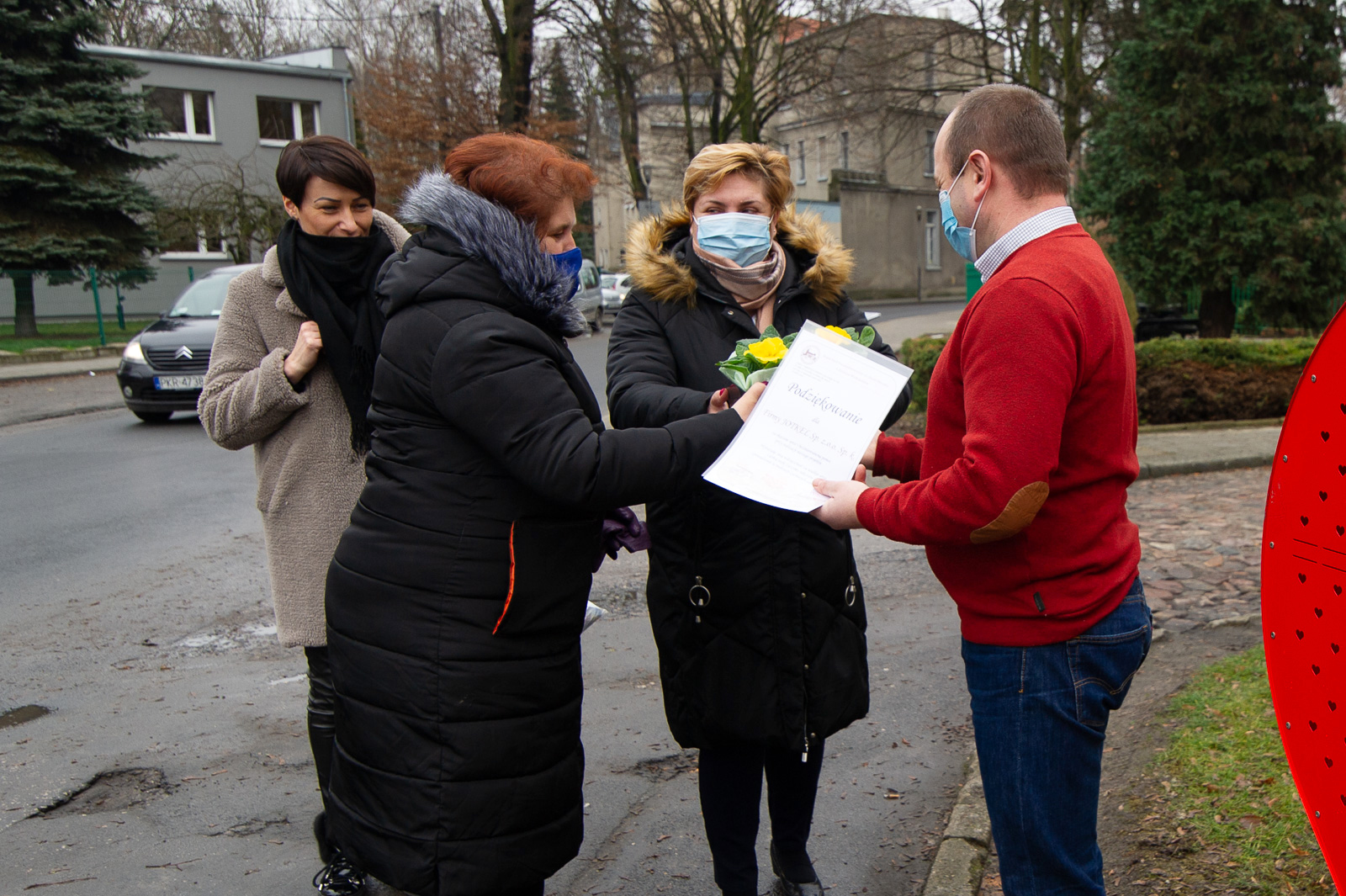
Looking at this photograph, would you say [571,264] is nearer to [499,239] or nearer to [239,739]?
[499,239]

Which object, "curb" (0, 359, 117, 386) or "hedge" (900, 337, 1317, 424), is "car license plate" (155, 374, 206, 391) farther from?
"hedge" (900, 337, 1317, 424)

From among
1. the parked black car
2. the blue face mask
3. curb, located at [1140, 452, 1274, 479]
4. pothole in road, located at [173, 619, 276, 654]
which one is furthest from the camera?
the parked black car

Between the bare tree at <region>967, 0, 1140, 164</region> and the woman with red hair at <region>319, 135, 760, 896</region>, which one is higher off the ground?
the bare tree at <region>967, 0, 1140, 164</region>

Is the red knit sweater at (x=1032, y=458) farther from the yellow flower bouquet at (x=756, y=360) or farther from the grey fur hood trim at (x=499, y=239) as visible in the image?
the grey fur hood trim at (x=499, y=239)

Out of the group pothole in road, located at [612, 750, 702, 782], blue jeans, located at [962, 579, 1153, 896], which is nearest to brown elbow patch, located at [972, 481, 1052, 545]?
blue jeans, located at [962, 579, 1153, 896]

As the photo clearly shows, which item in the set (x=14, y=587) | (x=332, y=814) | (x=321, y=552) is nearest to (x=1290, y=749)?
(x=332, y=814)

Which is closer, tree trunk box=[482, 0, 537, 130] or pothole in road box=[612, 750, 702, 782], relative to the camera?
pothole in road box=[612, 750, 702, 782]

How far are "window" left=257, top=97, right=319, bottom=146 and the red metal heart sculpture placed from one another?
37690 mm

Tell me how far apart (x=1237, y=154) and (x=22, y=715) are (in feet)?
49.2

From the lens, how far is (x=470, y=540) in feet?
7.25

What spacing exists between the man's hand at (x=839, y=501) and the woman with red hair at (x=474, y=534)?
Answer: 238mm

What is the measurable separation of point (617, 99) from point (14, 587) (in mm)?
26465

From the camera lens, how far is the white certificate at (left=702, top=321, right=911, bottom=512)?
2277mm

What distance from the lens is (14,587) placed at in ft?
20.6
